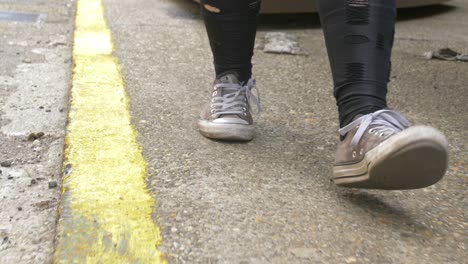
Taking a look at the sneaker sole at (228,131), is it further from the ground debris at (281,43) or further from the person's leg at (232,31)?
the ground debris at (281,43)

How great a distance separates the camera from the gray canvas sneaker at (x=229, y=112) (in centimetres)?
184

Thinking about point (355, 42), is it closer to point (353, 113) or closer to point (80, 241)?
point (353, 113)

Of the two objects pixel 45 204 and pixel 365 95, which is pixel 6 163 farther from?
pixel 365 95

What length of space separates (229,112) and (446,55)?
1695 millimetres

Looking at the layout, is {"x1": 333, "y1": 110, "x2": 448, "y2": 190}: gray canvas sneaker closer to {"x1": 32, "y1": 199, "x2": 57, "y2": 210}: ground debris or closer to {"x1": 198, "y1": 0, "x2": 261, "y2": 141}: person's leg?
{"x1": 198, "y1": 0, "x2": 261, "y2": 141}: person's leg

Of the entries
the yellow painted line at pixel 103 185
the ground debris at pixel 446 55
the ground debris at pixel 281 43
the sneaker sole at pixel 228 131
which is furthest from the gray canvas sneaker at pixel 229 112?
the ground debris at pixel 446 55

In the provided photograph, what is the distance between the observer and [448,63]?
3035mm

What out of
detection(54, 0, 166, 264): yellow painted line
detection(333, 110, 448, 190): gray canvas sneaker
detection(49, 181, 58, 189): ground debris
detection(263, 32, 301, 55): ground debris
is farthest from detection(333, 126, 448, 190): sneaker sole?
detection(263, 32, 301, 55): ground debris

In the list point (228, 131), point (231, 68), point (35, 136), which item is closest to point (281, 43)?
point (231, 68)

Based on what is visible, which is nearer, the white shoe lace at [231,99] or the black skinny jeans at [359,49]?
the black skinny jeans at [359,49]

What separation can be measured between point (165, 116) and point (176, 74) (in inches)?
22.4

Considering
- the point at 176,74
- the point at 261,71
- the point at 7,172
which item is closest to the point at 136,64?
the point at 176,74

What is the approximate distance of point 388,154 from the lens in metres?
1.33

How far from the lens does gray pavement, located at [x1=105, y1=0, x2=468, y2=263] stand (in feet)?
4.22
